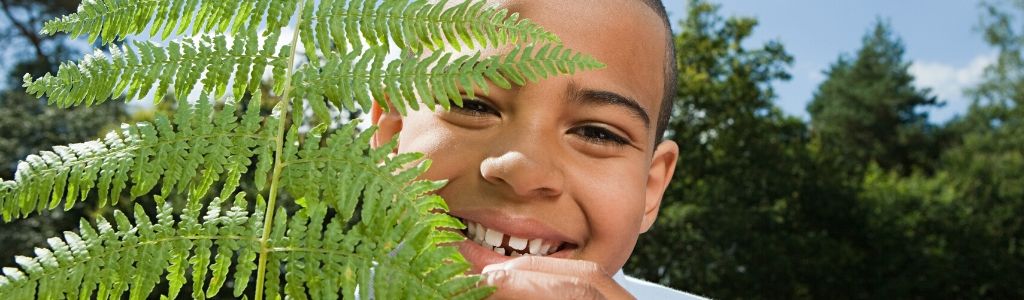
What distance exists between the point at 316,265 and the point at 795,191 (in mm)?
28057

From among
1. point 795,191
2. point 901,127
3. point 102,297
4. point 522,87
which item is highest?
point 901,127

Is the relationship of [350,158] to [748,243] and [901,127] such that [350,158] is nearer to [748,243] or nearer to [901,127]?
[748,243]

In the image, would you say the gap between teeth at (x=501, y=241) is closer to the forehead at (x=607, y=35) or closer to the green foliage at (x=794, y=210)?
the forehead at (x=607, y=35)

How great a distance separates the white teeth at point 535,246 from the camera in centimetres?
189

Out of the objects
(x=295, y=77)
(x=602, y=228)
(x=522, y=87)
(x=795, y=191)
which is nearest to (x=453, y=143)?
(x=522, y=87)

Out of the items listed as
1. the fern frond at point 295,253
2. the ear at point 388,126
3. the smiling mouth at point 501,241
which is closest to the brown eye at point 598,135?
the smiling mouth at point 501,241

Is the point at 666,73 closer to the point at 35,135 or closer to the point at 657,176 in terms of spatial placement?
the point at 657,176

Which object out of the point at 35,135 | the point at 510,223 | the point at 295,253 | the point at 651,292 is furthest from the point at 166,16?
the point at 35,135

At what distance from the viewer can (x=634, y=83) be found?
1.98 metres

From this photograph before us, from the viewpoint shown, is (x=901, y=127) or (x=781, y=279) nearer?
(x=781, y=279)

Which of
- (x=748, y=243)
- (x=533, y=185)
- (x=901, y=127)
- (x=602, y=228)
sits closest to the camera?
(x=533, y=185)

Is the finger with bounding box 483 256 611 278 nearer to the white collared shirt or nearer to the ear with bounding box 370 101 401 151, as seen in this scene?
the ear with bounding box 370 101 401 151

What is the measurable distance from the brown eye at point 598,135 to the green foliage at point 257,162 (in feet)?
1.78

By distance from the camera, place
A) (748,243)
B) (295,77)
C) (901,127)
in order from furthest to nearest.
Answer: (901,127) < (748,243) < (295,77)
